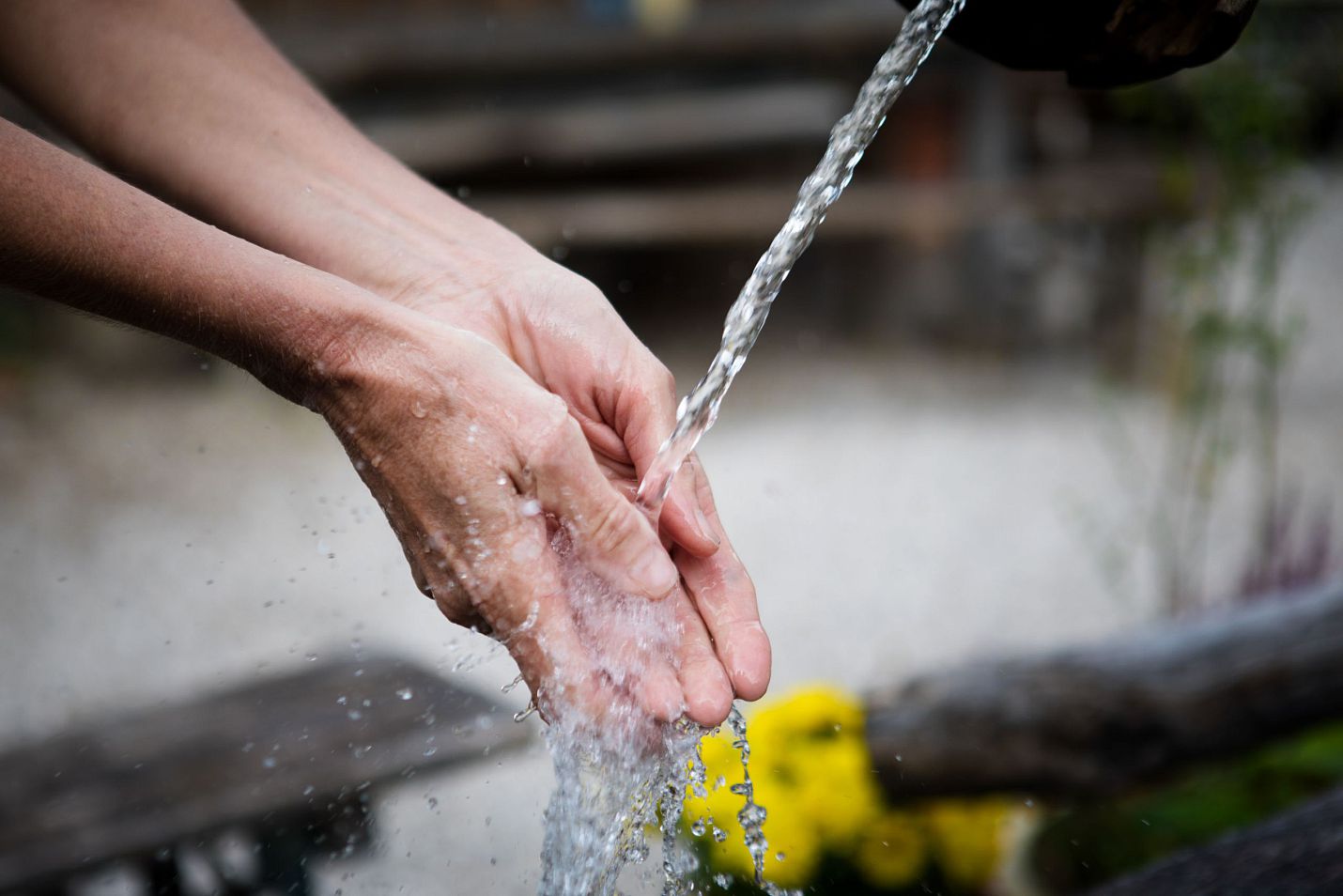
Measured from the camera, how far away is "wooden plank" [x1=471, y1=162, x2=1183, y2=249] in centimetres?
516

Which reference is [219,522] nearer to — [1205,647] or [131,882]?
[131,882]

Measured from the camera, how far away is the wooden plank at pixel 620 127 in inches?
207

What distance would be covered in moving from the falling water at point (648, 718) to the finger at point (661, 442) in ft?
0.06

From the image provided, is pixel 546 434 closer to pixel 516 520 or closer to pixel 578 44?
pixel 516 520

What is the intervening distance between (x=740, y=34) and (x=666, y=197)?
0.81 meters

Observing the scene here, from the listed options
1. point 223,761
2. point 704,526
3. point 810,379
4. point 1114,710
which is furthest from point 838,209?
point 704,526

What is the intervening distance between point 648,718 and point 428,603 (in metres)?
2.91

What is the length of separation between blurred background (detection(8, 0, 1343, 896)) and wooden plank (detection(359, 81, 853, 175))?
0.02 metres

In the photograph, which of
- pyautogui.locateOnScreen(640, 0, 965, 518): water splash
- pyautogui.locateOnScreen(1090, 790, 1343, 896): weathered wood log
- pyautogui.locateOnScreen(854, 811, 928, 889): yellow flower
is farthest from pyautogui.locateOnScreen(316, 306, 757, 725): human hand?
pyautogui.locateOnScreen(854, 811, 928, 889): yellow flower

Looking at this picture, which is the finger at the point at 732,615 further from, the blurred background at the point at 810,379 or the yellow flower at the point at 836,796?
the blurred background at the point at 810,379

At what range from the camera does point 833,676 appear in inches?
128

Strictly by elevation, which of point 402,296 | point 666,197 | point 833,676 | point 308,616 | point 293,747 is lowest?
point 833,676

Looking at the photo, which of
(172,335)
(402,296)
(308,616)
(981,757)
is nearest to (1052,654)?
(981,757)

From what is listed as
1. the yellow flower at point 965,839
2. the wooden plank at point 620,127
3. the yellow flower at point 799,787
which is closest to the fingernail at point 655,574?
the yellow flower at point 799,787
